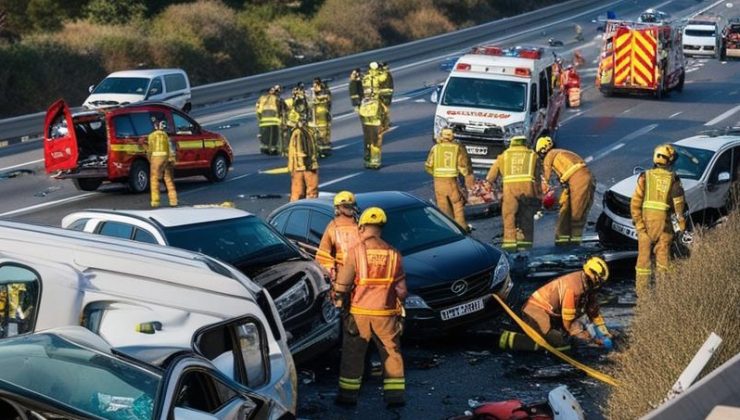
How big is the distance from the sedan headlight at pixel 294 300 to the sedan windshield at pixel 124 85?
20142 millimetres

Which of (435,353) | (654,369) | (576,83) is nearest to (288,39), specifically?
(576,83)

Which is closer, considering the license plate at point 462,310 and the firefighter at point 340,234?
Result: the firefighter at point 340,234

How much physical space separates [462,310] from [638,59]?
2381cm

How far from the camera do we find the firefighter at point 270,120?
2550cm

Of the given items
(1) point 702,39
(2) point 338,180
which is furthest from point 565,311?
(1) point 702,39

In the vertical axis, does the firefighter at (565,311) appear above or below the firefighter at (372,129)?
above

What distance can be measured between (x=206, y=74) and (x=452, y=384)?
34091 mm

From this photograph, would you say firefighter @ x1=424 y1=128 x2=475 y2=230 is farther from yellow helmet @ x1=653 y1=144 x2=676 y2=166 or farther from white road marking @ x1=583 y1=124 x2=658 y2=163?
white road marking @ x1=583 y1=124 x2=658 y2=163

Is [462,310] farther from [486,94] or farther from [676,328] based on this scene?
[486,94]

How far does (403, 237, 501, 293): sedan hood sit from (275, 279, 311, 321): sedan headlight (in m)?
1.50

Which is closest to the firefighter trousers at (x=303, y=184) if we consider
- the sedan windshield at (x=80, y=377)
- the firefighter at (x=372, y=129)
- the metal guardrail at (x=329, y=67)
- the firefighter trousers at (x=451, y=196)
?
the firefighter trousers at (x=451, y=196)

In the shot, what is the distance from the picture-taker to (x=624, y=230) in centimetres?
1602

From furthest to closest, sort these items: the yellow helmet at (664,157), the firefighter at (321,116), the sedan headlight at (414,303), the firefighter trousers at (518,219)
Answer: the firefighter at (321,116)
the firefighter trousers at (518,219)
the yellow helmet at (664,157)
the sedan headlight at (414,303)

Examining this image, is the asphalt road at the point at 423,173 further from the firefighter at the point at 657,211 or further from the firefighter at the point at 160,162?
the firefighter at the point at 160,162
